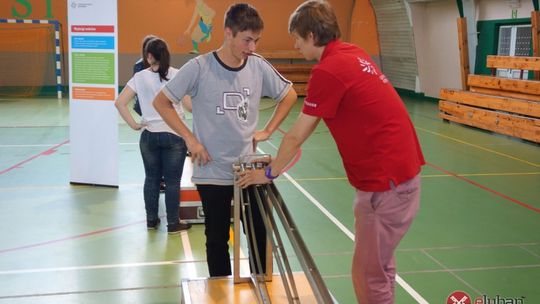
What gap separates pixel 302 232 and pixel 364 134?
303 cm

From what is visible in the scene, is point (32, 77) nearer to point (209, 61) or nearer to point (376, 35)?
point (376, 35)

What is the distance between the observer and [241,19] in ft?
9.32

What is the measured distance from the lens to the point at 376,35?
19.0 meters

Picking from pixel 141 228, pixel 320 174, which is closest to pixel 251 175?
pixel 141 228

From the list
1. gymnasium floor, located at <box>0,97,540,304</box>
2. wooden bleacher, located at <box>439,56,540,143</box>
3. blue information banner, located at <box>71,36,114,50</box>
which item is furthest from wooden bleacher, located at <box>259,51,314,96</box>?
blue information banner, located at <box>71,36,114,50</box>

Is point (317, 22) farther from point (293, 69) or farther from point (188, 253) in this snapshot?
point (293, 69)

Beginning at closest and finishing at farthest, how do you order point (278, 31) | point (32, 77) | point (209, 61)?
1. point (209, 61)
2. point (32, 77)
3. point (278, 31)

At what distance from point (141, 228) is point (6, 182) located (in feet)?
8.74

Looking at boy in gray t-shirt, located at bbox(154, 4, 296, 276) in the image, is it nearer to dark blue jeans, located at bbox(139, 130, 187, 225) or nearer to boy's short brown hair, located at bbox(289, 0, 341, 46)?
boy's short brown hair, located at bbox(289, 0, 341, 46)

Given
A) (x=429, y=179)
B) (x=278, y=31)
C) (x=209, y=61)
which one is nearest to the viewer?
(x=209, y=61)

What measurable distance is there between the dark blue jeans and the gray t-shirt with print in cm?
194

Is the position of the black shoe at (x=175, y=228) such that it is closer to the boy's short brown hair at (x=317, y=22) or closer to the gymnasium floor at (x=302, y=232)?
the gymnasium floor at (x=302, y=232)

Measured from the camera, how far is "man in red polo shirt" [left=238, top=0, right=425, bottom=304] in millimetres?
2412

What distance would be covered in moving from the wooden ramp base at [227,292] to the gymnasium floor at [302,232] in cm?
78
